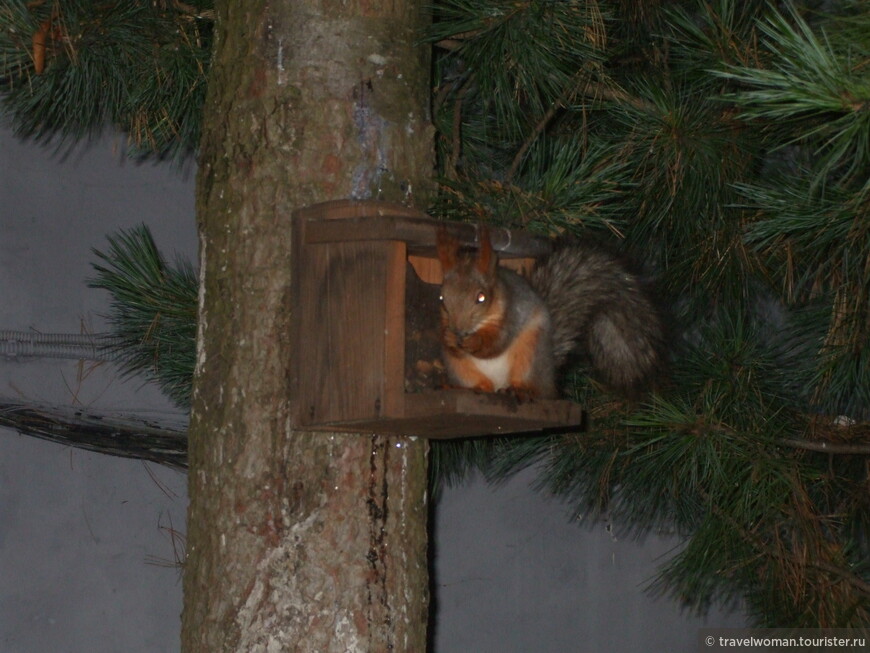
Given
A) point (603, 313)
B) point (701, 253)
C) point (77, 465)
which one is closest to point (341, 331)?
point (603, 313)

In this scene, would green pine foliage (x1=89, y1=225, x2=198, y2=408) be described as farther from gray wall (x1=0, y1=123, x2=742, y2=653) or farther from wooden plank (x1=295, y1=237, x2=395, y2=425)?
wooden plank (x1=295, y1=237, x2=395, y2=425)

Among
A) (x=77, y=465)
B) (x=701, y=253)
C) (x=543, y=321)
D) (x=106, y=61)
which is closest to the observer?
(x=543, y=321)

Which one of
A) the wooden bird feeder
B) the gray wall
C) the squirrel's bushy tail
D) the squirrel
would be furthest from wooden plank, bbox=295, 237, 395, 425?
the gray wall

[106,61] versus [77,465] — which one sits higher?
[106,61]

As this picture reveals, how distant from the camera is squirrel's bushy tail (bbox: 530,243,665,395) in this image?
164 centimetres

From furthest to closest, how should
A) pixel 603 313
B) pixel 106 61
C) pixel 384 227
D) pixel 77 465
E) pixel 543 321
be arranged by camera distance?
pixel 77 465, pixel 106 61, pixel 603 313, pixel 543 321, pixel 384 227

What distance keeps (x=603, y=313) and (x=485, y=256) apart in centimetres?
35

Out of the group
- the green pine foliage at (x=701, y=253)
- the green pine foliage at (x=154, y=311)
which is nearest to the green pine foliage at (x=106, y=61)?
the green pine foliage at (x=154, y=311)

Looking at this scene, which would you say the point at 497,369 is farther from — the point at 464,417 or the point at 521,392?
the point at 464,417

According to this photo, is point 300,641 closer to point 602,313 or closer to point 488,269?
point 488,269

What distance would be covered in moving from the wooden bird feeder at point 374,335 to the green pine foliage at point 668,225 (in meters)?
0.20

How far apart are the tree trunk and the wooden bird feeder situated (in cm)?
3

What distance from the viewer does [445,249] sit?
1375 millimetres

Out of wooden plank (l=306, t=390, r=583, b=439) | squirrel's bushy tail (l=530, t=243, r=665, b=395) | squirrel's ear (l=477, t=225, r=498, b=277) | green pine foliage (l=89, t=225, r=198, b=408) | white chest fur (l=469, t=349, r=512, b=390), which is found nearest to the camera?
wooden plank (l=306, t=390, r=583, b=439)
